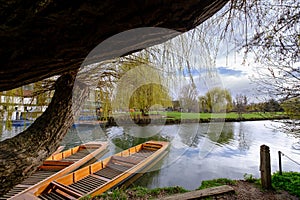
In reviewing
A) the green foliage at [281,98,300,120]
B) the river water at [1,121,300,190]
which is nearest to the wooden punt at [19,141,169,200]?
the river water at [1,121,300,190]

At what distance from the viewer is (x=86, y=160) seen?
503 centimetres

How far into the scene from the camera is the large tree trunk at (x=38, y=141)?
58 centimetres

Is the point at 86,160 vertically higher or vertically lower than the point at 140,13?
lower

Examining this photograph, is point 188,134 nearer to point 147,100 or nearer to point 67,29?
point 147,100

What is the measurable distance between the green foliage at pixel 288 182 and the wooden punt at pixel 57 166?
343 cm

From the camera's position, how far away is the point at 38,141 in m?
0.71

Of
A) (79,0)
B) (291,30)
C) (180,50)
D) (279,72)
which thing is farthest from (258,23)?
(279,72)

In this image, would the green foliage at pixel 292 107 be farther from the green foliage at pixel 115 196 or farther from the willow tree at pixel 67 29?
the green foliage at pixel 115 196

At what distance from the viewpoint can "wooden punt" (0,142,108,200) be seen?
116 inches

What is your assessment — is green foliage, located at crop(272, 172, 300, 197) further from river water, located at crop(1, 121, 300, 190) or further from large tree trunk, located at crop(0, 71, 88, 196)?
large tree trunk, located at crop(0, 71, 88, 196)

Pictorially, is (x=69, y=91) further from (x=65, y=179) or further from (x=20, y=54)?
(x=65, y=179)

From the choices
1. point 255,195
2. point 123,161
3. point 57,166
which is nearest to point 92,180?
point 123,161

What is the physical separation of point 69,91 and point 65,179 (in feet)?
9.77

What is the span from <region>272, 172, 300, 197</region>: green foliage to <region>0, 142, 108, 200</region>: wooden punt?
3429mm
